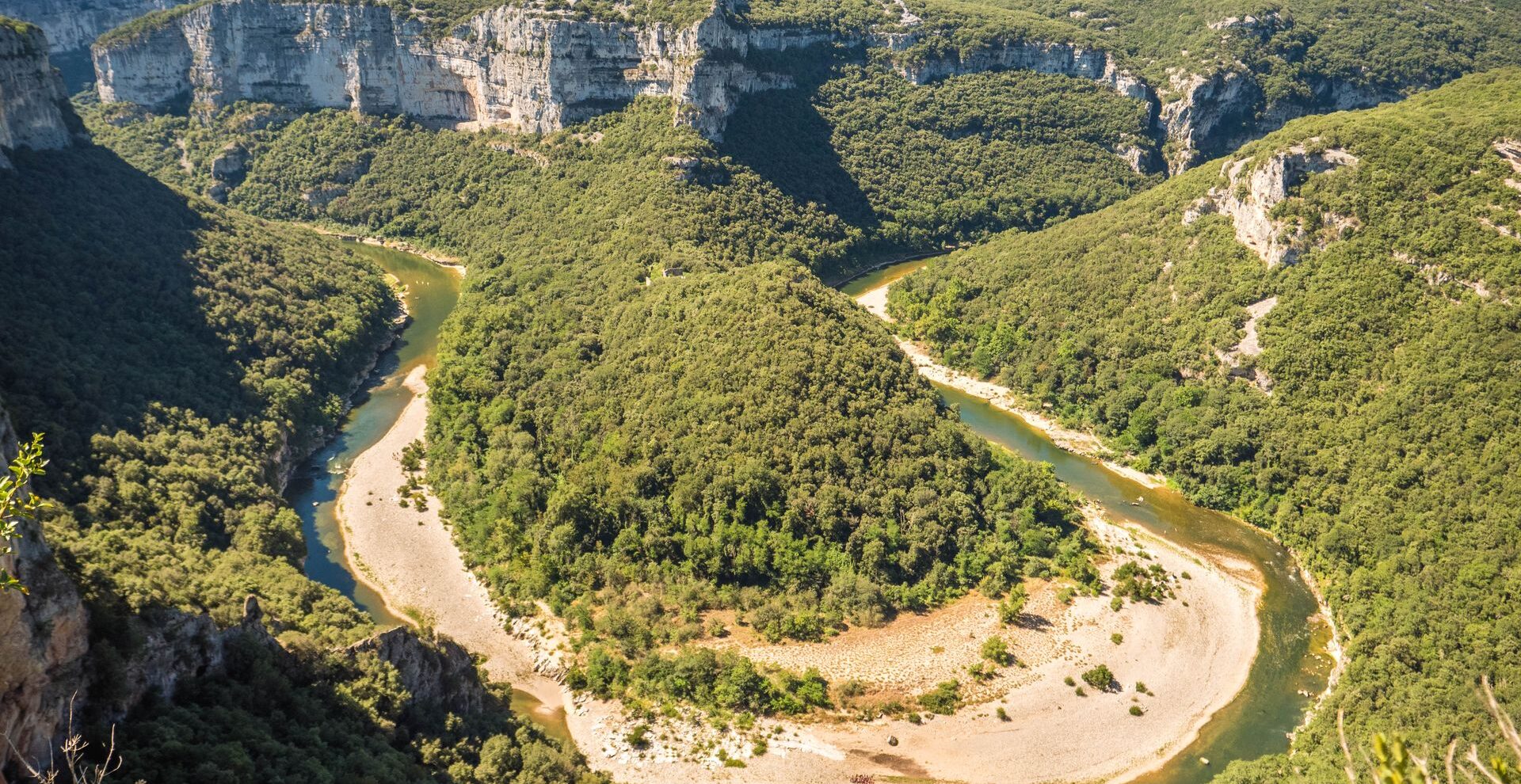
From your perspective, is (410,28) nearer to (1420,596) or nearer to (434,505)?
(434,505)

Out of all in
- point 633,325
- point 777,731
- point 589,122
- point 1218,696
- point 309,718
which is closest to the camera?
point 309,718

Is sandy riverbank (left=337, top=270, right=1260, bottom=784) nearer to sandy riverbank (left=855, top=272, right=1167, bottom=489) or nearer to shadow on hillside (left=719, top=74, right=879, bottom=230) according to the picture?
sandy riverbank (left=855, top=272, right=1167, bottom=489)

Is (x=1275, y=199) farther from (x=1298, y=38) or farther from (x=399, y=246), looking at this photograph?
(x=399, y=246)

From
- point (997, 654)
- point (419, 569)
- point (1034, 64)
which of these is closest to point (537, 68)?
point (419, 569)

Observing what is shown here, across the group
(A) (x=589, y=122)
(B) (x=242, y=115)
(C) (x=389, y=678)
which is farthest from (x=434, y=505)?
(B) (x=242, y=115)

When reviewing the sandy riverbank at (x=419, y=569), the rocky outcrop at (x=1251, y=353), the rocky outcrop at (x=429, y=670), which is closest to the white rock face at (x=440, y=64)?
the sandy riverbank at (x=419, y=569)

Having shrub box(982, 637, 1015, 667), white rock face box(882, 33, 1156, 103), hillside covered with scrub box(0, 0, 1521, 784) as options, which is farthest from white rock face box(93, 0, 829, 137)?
shrub box(982, 637, 1015, 667)
